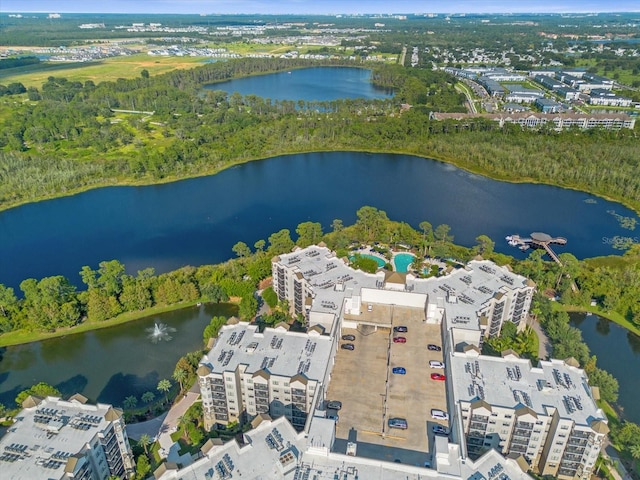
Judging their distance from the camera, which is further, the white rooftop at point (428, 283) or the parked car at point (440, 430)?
the white rooftop at point (428, 283)

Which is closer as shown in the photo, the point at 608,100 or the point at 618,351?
the point at 618,351

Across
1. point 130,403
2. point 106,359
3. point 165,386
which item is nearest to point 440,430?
point 165,386

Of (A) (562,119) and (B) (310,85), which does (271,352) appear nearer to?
(A) (562,119)

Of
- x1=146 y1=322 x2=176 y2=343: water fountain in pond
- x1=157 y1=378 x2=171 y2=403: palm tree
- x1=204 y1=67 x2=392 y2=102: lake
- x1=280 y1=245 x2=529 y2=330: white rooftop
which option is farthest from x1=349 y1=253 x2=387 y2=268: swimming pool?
x1=204 y1=67 x2=392 y2=102: lake

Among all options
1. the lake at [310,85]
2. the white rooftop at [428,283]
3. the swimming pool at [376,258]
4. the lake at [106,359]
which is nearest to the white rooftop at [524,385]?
the white rooftop at [428,283]

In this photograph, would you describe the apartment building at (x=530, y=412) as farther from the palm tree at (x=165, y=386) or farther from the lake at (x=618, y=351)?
the palm tree at (x=165, y=386)

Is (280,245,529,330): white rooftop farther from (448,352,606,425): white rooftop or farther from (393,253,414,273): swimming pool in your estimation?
(393,253,414,273): swimming pool

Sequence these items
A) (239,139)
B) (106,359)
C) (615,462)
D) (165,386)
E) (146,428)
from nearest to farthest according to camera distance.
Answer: (615,462) < (146,428) < (165,386) < (106,359) < (239,139)
